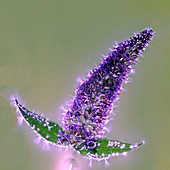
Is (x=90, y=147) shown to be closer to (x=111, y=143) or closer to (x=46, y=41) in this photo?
(x=111, y=143)

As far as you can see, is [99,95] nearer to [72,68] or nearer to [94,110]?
[94,110]

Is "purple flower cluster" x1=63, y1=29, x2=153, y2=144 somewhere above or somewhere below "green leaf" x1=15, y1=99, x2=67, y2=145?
above

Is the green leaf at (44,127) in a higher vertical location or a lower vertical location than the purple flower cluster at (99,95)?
lower

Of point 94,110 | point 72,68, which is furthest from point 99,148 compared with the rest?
point 72,68
